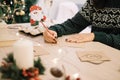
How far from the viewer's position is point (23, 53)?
0.64m

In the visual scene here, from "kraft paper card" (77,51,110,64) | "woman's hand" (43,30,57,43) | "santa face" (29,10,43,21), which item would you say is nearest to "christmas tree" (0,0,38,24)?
"santa face" (29,10,43,21)

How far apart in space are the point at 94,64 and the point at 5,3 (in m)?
2.25

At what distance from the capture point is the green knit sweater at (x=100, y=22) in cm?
146

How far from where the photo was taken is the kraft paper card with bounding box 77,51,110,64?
1027 mm

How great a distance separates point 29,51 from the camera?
656 millimetres

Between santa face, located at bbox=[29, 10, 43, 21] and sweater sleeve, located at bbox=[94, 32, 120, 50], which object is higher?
santa face, located at bbox=[29, 10, 43, 21]

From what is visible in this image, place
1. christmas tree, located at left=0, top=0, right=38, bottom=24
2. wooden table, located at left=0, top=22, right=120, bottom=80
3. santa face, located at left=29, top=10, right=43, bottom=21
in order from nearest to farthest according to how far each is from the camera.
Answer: wooden table, located at left=0, top=22, right=120, bottom=80 < santa face, located at left=29, top=10, right=43, bottom=21 < christmas tree, located at left=0, top=0, right=38, bottom=24

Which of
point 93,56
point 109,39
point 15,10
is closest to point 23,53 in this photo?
point 93,56

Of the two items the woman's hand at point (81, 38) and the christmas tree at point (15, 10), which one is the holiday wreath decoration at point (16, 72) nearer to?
the woman's hand at point (81, 38)

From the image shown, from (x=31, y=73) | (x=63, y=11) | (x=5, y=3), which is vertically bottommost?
(x=63, y=11)

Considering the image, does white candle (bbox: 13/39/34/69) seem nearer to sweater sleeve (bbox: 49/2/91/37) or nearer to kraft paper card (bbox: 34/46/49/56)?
kraft paper card (bbox: 34/46/49/56)

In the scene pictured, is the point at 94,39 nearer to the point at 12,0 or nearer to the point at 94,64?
the point at 94,64

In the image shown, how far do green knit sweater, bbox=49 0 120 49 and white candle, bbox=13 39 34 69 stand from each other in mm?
772

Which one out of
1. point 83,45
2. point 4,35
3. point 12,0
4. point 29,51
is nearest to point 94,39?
point 83,45
